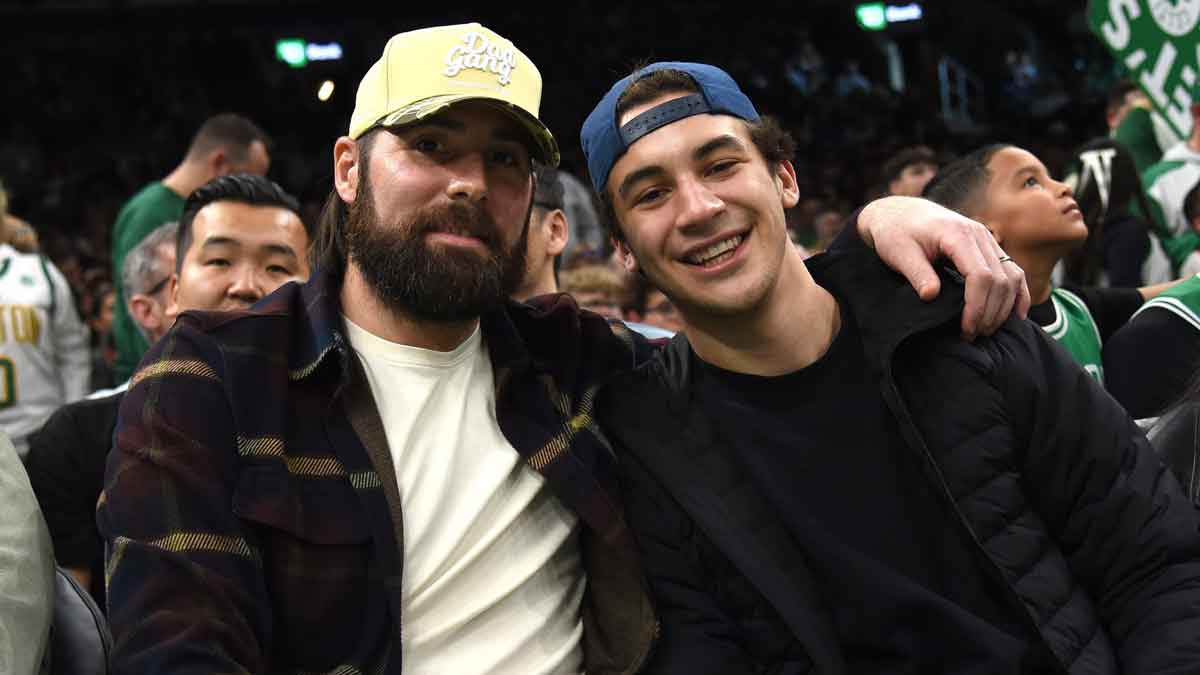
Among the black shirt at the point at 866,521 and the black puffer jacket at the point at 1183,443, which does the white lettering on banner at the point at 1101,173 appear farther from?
the black shirt at the point at 866,521

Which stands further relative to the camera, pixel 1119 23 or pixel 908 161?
pixel 908 161

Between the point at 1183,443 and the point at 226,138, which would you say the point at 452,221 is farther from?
the point at 226,138

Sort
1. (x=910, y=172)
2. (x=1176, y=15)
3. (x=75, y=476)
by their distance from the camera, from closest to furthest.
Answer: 1. (x=75, y=476)
2. (x=1176, y=15)
3. (x=910, y=172)

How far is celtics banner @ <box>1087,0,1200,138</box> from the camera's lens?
3.76 metres

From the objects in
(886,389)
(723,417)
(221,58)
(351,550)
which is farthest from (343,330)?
(221,58)

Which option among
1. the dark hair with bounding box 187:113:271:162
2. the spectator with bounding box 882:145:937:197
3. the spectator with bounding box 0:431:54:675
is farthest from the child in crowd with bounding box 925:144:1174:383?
the dark hair with bounding box 187:113:271:162

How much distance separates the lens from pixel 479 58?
2.20 meters

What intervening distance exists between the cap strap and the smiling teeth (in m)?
0.23

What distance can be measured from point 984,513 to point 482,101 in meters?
1.07

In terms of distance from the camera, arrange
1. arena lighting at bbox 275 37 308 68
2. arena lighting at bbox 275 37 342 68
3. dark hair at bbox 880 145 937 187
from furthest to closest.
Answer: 1. arena lighting at bbox 275 37 308 68
2. arena lighting at bbox 275 37 342 68
3. dark hair at bbox 880 145 937 187

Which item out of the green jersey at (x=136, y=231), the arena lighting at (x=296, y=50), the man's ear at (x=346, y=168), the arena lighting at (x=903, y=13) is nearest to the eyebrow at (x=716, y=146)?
the man's ear at (x=346, y=168)

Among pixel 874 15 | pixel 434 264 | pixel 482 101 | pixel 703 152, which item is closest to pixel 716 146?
pixel 703 152

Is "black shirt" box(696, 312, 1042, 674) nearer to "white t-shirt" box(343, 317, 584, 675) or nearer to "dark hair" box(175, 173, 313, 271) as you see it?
"white t-shirt" box(343, 317, 584, 675)

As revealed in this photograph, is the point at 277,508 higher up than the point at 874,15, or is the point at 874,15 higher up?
the point at 277,508
